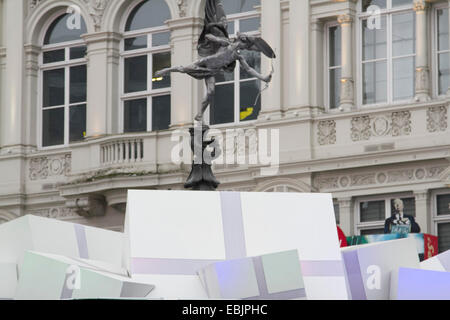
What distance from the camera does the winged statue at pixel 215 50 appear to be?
16.8 meters

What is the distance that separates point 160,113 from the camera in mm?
32656

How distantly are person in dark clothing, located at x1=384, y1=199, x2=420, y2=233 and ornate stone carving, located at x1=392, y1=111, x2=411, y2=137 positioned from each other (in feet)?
4.51

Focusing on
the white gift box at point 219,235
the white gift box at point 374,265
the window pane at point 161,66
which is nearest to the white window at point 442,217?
the window pane at point 161,66

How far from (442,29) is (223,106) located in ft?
18.1

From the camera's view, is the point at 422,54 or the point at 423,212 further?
the point at 422,54

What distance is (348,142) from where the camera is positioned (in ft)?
95.1

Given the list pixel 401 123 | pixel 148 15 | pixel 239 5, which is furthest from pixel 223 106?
pixel 401 123

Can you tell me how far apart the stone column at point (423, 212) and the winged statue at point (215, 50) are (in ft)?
36.7

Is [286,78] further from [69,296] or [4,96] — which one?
[69,296]

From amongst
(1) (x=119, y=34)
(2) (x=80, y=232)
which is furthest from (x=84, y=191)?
(2) (x=80, y=232)

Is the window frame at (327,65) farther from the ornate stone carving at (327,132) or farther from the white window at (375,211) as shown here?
the white window at (375,211)

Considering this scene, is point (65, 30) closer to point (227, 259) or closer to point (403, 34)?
point (403, 34)

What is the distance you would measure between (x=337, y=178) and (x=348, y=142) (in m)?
0.81

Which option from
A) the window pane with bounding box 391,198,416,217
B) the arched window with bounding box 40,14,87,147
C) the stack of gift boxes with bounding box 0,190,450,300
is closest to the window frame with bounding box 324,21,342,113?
the window pane with bounding box 391,198,416,217
